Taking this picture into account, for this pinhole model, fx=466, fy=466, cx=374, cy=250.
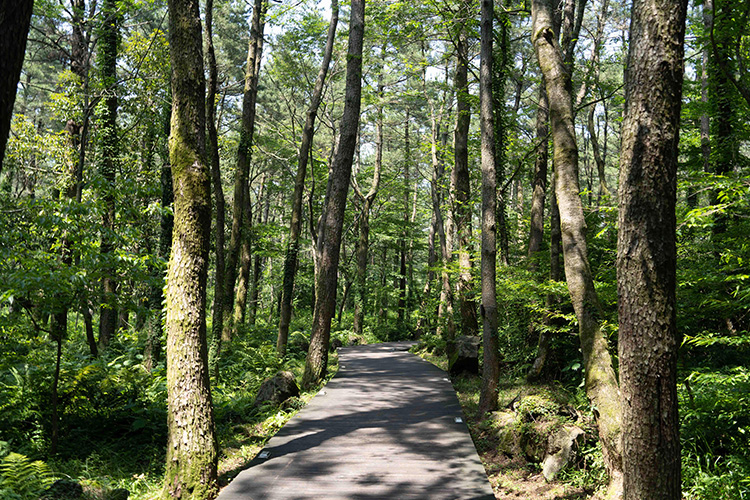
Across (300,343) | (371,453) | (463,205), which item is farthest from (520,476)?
(300,343)

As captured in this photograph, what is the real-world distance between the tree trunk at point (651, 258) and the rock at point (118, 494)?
508 centimetres

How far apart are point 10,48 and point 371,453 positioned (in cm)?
555

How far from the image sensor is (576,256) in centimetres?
587

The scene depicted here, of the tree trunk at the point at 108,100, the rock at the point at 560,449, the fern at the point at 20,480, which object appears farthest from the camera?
the tree trunk at the point at 108,100

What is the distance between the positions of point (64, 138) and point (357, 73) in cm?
866

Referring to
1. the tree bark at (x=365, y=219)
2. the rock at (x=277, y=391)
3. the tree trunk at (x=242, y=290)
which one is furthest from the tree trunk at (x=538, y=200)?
the tree bark at (x=365, y=219)

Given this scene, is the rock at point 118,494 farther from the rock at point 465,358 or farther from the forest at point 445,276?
the rock at point 465,358

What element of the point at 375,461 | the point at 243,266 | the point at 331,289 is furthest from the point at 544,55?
the point at 243,266

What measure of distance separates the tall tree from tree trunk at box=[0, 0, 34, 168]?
3224mm

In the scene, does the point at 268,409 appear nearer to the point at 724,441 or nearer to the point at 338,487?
the point at 338,487

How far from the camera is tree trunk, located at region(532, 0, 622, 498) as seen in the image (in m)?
4.92

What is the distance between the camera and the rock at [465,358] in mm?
11812

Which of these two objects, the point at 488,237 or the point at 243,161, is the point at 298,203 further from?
the point at 488,237

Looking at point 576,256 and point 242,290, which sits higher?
point 576,256
